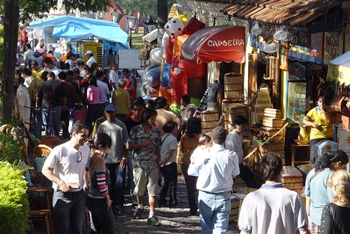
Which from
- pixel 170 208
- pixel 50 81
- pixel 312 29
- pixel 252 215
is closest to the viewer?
pixel 252 215

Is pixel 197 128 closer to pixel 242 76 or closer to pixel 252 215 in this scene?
pixel 252 215

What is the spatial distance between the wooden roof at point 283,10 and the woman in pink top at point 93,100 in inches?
152

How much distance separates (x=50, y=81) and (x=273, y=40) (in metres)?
5.78

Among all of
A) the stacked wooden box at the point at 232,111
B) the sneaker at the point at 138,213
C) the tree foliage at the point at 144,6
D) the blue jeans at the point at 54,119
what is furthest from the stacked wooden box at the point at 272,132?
the tree foliage at the point at 144,6

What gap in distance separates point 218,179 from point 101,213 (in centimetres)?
153

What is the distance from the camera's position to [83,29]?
107 ft

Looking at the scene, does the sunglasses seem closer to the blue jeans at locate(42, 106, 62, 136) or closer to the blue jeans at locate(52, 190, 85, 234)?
the blue jeans at locate(52, 190, 85, 234)

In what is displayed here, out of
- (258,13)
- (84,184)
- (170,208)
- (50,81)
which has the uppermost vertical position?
(258,13)

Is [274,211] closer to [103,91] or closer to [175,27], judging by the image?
[103,91]

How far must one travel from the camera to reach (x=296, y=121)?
14.2 m

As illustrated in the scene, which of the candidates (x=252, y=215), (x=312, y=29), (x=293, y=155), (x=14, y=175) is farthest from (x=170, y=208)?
(x=252, y=215)

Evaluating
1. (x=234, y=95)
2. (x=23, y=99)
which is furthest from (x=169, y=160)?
(x=23, y=99)

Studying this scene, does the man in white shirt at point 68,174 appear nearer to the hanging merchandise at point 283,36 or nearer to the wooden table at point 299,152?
the hanging merchandise at point 283,36

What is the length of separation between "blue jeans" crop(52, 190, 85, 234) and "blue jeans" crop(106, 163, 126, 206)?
255 cm
